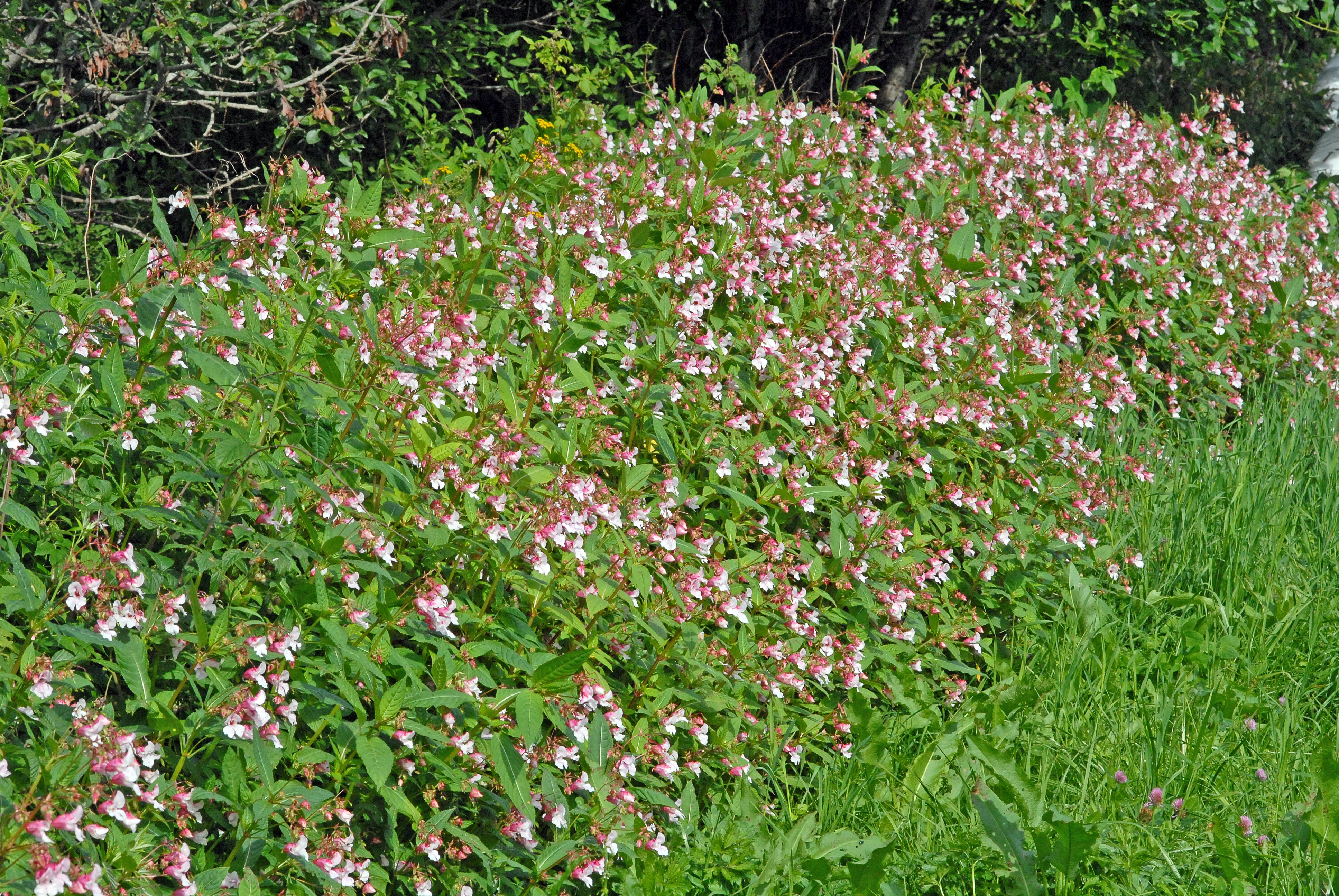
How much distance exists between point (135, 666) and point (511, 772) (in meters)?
0.66

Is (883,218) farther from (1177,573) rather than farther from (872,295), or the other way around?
(1177,573)

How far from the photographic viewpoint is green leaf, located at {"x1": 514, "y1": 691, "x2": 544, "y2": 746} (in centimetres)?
216

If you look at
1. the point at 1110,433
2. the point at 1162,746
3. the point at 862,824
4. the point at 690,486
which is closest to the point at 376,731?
the point at 690,486

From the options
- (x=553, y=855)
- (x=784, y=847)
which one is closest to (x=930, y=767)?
(x=784, y=847)

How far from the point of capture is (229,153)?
661cm

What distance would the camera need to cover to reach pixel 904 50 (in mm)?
7293

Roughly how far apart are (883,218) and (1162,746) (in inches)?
76.2

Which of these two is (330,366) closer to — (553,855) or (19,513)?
(19,513)

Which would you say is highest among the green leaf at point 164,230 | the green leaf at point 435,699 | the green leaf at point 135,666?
the green leaf at point 164,230

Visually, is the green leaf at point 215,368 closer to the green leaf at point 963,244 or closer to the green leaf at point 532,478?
the green leaf at point 532,478

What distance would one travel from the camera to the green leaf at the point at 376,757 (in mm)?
2031

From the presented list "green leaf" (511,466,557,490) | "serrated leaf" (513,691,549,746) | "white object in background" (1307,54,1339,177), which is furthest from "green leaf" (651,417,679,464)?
"white object in background" (1307,54,1339,177)

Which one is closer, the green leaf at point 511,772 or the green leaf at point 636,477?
the green leaf at point 511,772

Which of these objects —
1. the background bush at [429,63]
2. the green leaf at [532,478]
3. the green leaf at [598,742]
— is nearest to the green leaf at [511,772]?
the green leaf at [598,742]
